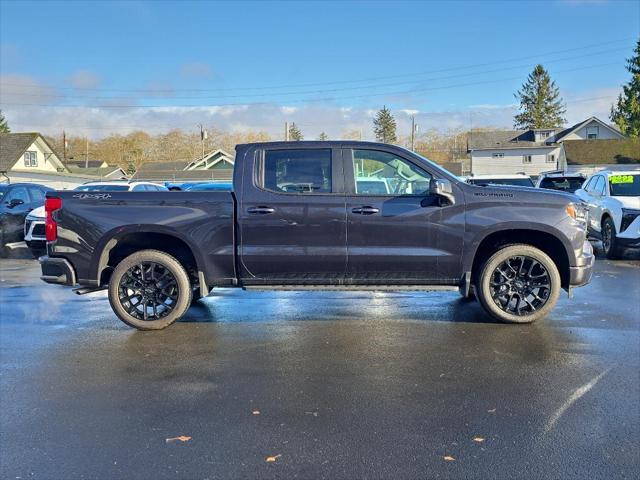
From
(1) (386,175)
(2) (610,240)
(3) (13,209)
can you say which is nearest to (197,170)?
(3) (13,209)

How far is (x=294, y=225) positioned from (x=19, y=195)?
1216cm

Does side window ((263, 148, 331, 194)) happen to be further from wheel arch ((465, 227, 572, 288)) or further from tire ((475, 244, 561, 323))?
tire ((475, 244, 561, 323))

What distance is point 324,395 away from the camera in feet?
14.4

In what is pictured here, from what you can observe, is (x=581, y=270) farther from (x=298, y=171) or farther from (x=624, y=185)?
(x=624, y=185)

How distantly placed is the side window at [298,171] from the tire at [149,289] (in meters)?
1.38

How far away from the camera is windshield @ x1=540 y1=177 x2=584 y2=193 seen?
54.6 ft

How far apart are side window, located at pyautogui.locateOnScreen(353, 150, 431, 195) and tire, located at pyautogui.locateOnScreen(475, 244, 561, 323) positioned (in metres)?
1.12

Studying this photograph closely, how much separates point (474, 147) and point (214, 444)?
62856mm

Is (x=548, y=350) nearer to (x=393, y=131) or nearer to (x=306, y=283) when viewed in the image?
(x=306, y=283)

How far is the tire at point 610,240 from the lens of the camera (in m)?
11.6

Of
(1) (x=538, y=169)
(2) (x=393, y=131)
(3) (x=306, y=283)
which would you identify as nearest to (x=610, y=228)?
(3) (x=306, y=283)

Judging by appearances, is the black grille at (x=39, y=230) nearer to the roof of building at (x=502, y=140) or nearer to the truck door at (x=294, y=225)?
the truck door at (x=294, y=225)

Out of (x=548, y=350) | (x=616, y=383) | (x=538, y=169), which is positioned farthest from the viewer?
(x=538, y=169)

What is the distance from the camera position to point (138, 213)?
612 cm
